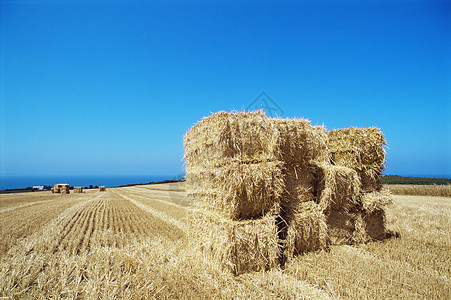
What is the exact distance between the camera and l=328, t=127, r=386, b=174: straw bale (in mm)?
6359

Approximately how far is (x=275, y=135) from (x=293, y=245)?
2369mm

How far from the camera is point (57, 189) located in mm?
34500

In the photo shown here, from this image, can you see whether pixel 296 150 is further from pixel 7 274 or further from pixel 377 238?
pixel 7 274

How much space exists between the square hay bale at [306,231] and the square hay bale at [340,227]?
418 millimetres

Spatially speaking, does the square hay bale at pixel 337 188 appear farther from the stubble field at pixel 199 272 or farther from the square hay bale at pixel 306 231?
the stubble field at pixel 199 272

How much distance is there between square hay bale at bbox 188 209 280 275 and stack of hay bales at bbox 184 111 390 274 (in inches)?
0.7

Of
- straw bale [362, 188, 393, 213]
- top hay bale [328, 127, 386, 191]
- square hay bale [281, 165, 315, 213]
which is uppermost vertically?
top hay bale [328, 127, 386, 191]

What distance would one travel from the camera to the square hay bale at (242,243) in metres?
4.23

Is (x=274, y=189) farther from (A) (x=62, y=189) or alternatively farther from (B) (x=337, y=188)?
(A) (x=62, y=189)

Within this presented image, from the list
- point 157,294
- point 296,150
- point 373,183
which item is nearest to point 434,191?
point 373,183

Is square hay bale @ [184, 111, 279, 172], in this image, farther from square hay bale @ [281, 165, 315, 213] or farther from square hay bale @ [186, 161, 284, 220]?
square hay bale @ [281, 165, 315, 213]

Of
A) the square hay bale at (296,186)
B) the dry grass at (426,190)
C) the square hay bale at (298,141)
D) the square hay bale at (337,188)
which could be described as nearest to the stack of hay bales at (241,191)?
the square hay bale at (298,141)

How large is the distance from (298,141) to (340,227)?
8.31 ft

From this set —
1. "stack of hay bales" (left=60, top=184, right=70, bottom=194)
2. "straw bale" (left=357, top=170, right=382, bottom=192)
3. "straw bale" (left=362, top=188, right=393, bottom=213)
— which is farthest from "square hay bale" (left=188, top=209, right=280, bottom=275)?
"stack of hay bales" (left=60, top=184, right=70, bottom=194)
